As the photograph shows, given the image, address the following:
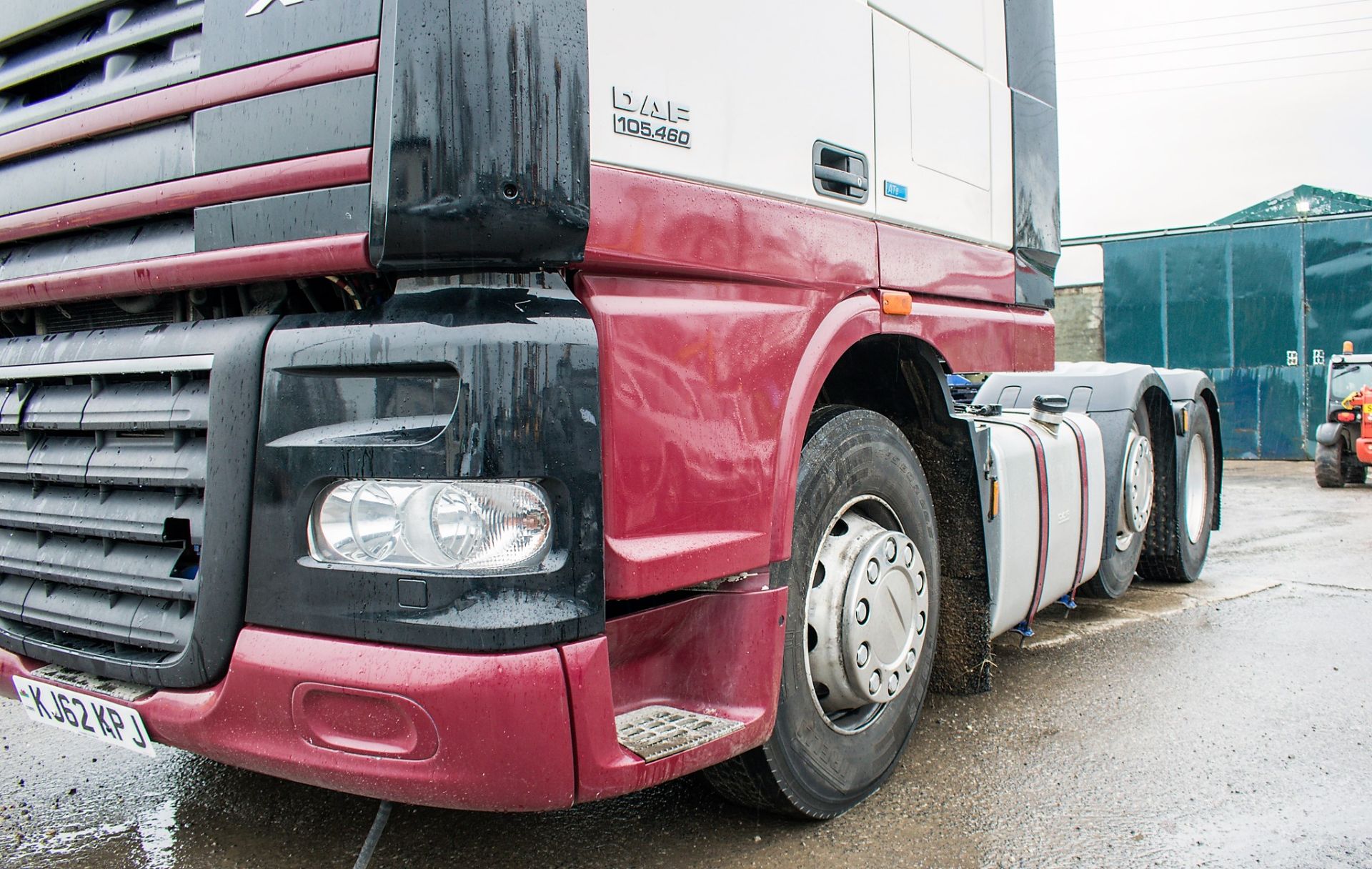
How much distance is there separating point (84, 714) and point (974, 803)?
7.34ft

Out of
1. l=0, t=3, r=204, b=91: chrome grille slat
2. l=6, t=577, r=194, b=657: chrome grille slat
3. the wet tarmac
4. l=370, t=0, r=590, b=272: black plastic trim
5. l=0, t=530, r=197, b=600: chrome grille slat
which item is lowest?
the wet tarmac

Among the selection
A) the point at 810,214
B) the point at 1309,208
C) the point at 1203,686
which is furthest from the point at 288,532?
the point at 1309,208

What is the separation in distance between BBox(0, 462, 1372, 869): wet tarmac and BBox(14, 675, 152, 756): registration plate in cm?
47

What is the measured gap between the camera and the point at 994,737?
3.36 meters

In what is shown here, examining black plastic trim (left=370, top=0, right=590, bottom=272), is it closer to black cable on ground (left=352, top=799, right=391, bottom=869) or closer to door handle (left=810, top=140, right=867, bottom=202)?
door handle (left=810, top=140, right=867, bottom=202)

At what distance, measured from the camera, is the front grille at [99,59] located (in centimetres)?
204

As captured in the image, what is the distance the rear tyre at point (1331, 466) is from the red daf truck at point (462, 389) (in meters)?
11.8

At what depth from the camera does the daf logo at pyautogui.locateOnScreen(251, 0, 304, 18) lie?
6.07 ft

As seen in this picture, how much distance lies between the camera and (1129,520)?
5258mm

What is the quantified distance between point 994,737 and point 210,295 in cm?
271

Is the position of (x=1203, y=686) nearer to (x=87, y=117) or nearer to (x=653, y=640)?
(x=653, y=640)

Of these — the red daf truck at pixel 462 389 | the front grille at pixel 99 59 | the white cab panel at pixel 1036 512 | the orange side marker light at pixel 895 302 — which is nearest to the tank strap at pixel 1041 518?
the white cab panel at pixel 1036 512

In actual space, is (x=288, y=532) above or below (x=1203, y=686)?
above

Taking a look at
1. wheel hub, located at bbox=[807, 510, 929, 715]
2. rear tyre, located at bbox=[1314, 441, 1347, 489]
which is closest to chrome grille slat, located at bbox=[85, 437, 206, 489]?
wheel hub, located at bbox=[807, 510, 929, 715]
